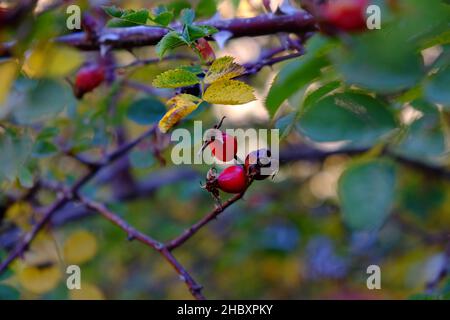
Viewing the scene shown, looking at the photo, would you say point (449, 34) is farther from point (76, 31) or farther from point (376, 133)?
point (76, 31)

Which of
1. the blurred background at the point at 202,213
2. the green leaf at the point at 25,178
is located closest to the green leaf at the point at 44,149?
the blurred background at the point at 202,213

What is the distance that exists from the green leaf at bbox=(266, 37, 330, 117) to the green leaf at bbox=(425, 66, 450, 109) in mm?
141

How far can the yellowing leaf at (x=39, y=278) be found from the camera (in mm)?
1579

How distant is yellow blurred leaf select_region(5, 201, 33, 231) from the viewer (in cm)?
167

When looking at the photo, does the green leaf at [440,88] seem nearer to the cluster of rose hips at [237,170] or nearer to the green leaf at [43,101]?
the cluster of rose hips at [237,170]

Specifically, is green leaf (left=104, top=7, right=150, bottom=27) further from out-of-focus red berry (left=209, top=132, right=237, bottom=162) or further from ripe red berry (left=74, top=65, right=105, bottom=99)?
ripe red berry (left=74, top=65, right=105, bottom=99)

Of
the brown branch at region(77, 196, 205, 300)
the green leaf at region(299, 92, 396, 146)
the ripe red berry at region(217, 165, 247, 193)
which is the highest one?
the green leaf at region(299, 92, 396, 146)

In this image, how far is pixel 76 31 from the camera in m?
1.44

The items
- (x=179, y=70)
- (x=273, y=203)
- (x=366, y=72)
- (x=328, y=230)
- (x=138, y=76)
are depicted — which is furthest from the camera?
(x=328, y=230)

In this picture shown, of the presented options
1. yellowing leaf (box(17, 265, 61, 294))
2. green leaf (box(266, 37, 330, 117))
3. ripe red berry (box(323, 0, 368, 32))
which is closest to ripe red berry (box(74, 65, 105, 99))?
yellowing leaf (box(17, 265, 61, 294))

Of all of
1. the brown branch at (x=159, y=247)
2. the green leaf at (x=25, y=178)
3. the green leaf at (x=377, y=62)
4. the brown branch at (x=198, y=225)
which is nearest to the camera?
the green leaf at (x=377, y=62)

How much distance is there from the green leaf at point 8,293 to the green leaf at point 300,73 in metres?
0.86
